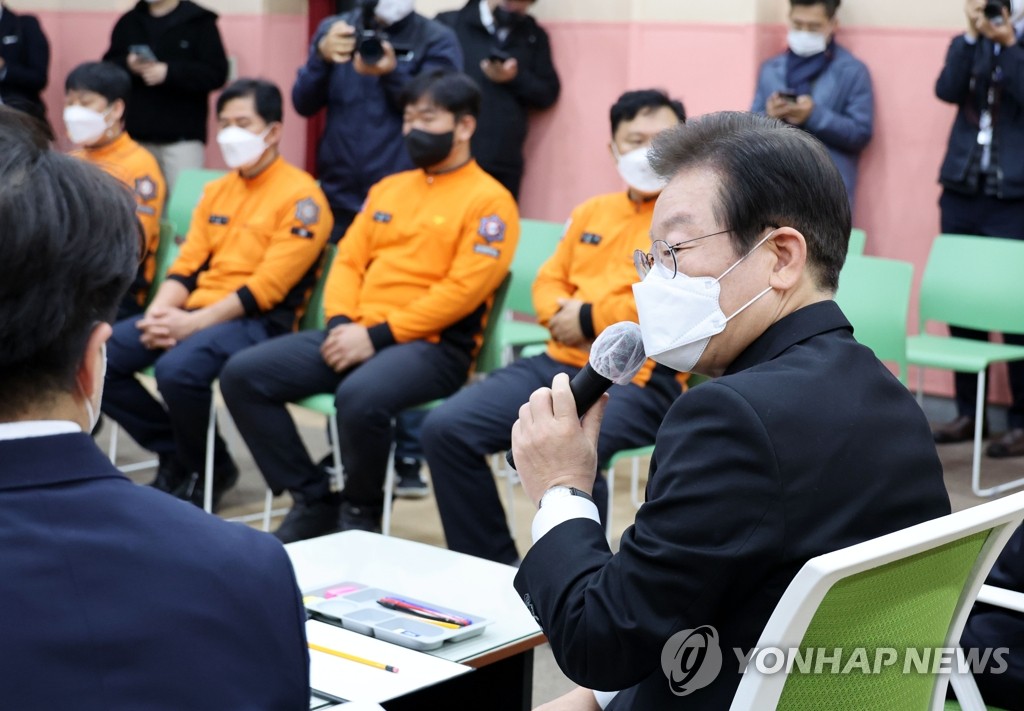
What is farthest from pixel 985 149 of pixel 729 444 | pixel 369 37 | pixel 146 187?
pixel 729 444

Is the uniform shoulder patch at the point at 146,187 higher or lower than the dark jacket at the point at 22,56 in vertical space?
lower

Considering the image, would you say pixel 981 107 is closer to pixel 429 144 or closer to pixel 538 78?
pixel 538 78

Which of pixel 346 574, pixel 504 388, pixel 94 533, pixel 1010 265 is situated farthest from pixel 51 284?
pixel 1010 265

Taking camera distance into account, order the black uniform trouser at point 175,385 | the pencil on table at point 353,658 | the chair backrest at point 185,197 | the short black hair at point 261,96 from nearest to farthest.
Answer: the pencil on table at point 353,658, the black uniform trouser at point 175,385, the short black hair at point 261,96, the chair backrest at point 185,197

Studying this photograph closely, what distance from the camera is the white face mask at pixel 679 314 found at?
5.12 ft

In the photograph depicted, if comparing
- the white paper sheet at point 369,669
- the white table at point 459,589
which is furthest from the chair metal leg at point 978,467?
the white paper sheet at point 369,669

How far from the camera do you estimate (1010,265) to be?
436 centimetres

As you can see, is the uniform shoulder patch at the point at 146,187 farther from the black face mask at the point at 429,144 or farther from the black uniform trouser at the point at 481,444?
the black uniform trouser at the point at 481,444

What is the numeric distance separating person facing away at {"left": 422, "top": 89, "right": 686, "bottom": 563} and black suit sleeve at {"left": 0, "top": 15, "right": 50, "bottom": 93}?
447cm

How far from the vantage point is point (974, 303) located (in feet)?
14.7

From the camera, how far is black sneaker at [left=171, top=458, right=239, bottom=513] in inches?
165

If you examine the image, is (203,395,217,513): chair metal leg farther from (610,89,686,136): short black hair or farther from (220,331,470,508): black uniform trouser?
(610,89,686,136): short black hair

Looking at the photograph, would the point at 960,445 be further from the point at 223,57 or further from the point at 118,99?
the point at 223,57

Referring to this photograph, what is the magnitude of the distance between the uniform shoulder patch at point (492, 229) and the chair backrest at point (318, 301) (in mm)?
632
